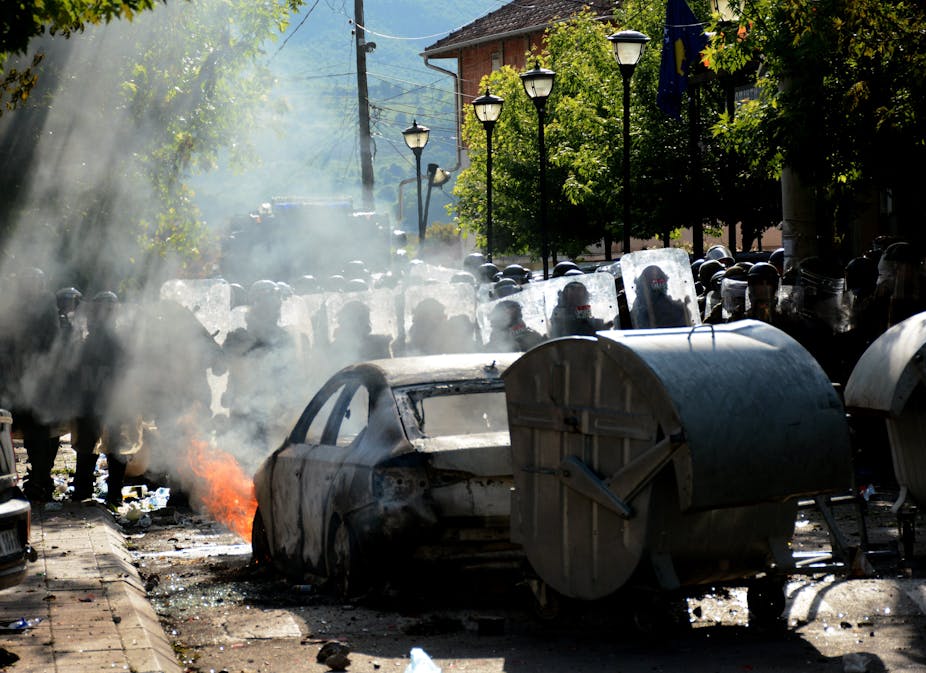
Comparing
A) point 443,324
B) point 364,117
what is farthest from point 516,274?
point 364,117

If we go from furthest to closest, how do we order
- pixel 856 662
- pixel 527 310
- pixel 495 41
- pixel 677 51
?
pixel 495 41, pixel 677 51, pixel 527 310, pixel 856 662

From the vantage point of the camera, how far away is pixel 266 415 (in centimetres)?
1320

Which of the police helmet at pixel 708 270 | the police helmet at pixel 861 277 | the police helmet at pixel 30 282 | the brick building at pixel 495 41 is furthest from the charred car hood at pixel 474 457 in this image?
the brick building at pixel 495 41

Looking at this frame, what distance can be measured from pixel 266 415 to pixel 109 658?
7112 mm

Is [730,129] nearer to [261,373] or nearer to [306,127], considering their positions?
[261,373]

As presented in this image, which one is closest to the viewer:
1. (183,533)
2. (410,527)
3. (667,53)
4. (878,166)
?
(410,527)

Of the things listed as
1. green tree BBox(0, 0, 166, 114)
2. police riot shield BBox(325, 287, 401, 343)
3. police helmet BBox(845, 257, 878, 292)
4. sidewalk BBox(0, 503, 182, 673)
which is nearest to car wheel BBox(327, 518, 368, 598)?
sidewalk BBox(0, 503, 182, 673)

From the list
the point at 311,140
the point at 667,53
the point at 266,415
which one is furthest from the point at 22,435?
the point at 311,140

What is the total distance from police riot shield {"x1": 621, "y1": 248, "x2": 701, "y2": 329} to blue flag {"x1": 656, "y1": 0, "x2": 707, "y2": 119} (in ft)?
33.9

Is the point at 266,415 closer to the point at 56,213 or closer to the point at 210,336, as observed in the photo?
the point at 210,336

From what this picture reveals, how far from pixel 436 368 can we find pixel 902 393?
8.36 feet

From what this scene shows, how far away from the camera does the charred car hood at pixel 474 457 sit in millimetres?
7039

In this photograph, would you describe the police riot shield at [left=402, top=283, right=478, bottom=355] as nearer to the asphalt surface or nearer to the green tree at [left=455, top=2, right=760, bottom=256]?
the asphalt surface

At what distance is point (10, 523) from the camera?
20.3 feet
